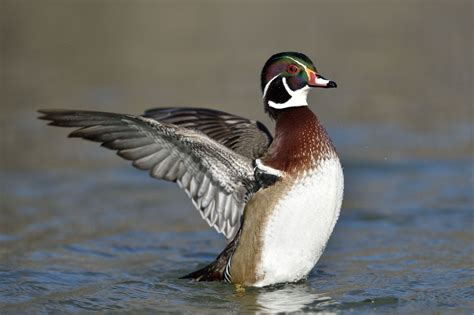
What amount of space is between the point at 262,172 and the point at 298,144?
35cm

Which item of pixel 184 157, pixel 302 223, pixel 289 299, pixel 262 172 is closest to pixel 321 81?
pixel 262 172

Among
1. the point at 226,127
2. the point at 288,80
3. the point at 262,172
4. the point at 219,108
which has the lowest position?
the point at 262,172

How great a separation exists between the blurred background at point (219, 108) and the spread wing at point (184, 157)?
74cm

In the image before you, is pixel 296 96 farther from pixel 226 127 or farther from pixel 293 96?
pixel 226 127

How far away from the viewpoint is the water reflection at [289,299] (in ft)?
23.0

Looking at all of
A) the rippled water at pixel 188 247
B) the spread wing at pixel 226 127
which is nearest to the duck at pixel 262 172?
the spread wing at pixel 226 127

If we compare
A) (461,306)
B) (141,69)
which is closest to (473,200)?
(461,306)

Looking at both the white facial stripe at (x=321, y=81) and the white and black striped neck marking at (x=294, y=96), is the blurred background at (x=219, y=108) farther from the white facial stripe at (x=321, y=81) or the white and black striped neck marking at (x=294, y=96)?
the white facial stripe at (x=321, y=81)

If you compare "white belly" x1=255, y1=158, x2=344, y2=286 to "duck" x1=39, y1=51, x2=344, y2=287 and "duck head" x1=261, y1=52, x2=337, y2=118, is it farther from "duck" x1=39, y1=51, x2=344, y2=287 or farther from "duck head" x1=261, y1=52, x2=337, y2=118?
"duck head" x1=261, y1=52, x2=337, y2=118

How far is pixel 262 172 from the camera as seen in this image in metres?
7.28

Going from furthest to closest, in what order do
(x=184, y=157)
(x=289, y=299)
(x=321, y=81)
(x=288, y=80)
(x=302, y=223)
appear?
(x=184, y=157), (x=288, y=80), (x=321, y=81), (x=289, y=299), (x=302, y=223)

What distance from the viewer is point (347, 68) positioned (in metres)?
17.0

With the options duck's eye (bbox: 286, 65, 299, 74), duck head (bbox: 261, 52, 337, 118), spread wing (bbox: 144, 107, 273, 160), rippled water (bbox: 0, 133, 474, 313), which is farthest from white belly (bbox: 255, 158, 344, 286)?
spread wing (bbox: 144, 107, 273, 160)

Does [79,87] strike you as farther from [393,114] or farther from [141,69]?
[393,114]
